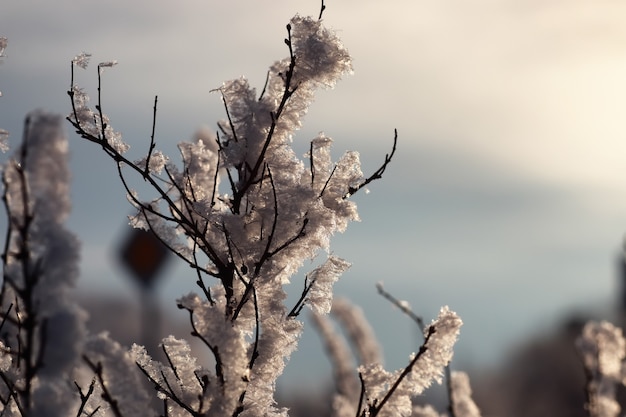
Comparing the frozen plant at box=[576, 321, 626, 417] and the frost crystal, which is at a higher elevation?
the frost crystal

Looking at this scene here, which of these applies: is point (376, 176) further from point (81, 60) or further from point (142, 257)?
point (142, 257)

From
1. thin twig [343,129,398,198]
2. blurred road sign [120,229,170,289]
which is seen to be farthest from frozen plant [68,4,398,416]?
blurred road sign [120,229,170,289]

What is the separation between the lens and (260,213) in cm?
385

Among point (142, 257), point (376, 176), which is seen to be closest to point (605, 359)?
point (376, 176)

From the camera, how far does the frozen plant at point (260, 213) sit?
3713 millimetres

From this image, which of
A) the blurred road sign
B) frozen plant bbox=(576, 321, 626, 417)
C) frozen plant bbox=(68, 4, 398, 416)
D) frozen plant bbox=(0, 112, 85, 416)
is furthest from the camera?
the blurred road sign

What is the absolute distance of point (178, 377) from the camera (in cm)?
378

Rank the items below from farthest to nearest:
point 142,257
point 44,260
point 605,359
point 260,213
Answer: point 142,257, point 605,359, point 260,213, point 44,260

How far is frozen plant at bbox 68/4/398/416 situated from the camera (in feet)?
12.2

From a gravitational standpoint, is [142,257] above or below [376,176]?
above

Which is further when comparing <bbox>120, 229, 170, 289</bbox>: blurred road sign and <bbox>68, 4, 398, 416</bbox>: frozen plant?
<bbox>120, 229, 170, 289</bbox>: blurred road sign

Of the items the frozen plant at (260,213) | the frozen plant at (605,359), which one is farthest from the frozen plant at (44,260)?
the frozen plant at (605,359)

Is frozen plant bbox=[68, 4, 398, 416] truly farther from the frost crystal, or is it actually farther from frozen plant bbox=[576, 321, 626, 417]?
frozen plant bbox=[576, 321, 626, 417]

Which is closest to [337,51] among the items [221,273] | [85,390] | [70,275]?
[221,273]
